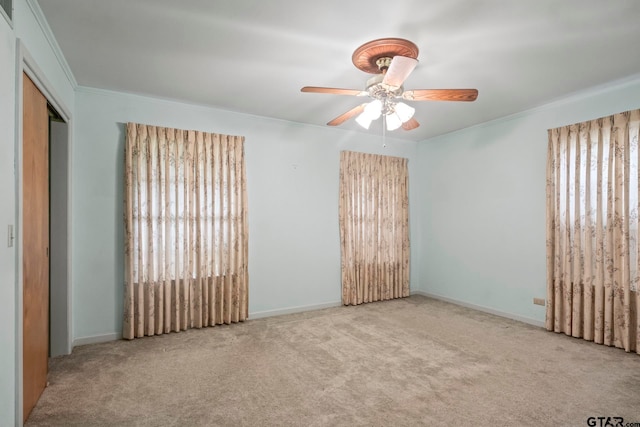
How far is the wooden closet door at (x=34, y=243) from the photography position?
2.01 metres

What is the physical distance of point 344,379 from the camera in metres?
2.57

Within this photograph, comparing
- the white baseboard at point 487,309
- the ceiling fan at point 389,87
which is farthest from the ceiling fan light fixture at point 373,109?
the white baseboard at point 487,309

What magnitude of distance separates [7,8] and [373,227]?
14.2 ft

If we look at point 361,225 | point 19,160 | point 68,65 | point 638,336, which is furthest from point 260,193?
point 638,336

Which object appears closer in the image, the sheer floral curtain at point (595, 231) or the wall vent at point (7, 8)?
the wall vent at point (7, 8)

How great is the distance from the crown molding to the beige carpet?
8.24 feet

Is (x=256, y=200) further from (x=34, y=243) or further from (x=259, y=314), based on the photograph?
(x=34, y=243)

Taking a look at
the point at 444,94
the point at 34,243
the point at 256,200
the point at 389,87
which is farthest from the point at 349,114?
the point at 34,243

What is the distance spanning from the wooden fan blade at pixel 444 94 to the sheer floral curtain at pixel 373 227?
2397mm

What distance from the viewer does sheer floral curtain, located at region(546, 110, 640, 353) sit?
10.3ft

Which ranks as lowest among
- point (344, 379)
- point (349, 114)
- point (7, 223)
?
point (344, 379)

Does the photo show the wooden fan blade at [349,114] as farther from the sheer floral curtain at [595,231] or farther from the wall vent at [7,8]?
the sheer floral curtain at [595,231]

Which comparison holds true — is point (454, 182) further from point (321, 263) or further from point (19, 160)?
point (19, 160)

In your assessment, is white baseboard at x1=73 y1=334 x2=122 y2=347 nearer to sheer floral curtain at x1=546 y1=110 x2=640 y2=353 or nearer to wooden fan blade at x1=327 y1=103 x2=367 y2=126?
wooden fan blade at x1=327 y1=103 x2=367 y2=126
